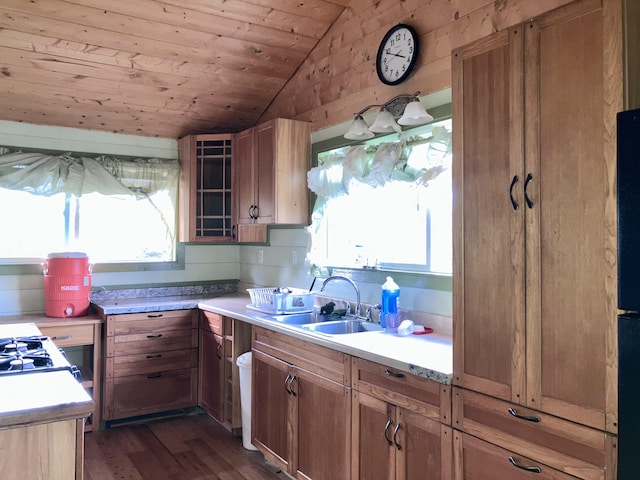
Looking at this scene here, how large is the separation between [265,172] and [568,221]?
250cm

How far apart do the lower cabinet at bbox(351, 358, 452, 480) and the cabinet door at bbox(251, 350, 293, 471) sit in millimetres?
612

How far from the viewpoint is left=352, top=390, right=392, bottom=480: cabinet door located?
218 cm

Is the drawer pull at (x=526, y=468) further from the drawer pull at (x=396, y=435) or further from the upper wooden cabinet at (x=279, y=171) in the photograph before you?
the upper wooden cabinet at (x=279, y=171)

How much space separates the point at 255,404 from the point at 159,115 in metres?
2.32

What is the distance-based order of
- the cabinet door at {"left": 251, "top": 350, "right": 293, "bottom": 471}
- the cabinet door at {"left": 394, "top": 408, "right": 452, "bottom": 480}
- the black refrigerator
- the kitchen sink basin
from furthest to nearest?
1. the kitchen sink basin
2. the cabinet door at {"left": 251, "top": 350, "right": 293, "bottom": 471}
3. the cabinet door at {"left": 394, "top": 408, "right": 452, "bottom": 480}
4. the black refrigerator

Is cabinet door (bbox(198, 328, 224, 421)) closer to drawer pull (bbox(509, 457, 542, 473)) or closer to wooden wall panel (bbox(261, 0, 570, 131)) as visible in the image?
wooden wall panel (bbox(261, 0, 570, 131))

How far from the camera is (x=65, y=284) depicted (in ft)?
12.2

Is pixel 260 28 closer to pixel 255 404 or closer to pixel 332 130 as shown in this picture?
pixel 332 130

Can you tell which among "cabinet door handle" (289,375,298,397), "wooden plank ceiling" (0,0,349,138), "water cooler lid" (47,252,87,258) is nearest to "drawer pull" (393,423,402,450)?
"cabinet door handle" (289,375,298,397)

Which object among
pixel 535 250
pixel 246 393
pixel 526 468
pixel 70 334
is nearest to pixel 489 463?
pixel 526 468

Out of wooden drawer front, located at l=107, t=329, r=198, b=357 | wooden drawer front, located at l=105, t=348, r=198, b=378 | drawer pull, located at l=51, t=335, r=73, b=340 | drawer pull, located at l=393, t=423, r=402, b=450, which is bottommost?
wooden drawer front, located at l=105, t=348, r=198, b=378

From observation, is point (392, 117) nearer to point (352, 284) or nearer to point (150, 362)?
point (352, 284)

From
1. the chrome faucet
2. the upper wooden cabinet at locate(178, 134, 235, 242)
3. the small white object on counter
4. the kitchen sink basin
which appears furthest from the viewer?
the upper wooden cabinet at locate(178, 134, 235, 242)

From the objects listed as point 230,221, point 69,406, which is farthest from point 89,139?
point 69,406
